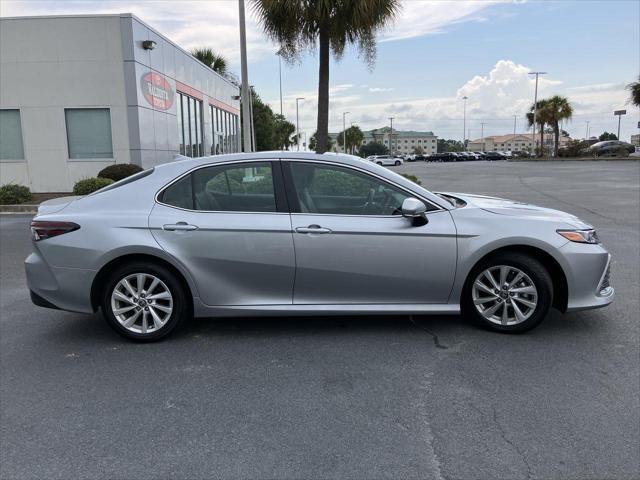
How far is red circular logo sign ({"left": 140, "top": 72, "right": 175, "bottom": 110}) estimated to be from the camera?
18.4 meters

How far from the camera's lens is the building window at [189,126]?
22850 millimetres

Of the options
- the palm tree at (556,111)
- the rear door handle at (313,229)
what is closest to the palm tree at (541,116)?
the palm tree at (556,111)

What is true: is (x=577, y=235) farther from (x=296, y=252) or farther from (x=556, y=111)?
(x=556, y=111)

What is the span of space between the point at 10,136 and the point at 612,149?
54.7m

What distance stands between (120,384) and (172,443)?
0.96 metres

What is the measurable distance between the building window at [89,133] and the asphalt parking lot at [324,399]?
45.2ft

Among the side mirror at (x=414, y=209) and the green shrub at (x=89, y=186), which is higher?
the side mirror at (x=414, y=209)

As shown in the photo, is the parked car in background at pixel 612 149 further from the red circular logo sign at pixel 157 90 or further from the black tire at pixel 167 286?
the black tire at pixel 167 286

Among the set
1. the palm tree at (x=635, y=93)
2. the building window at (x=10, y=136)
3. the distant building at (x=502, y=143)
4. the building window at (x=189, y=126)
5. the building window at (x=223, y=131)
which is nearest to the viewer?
the building window at (x=10, y=136)

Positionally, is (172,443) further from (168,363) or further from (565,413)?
(565,413)

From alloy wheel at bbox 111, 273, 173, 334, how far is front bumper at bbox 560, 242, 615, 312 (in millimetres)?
3256

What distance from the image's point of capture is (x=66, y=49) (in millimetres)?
17141

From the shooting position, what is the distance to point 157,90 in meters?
19.5

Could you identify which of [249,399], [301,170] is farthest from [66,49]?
[249,399]
